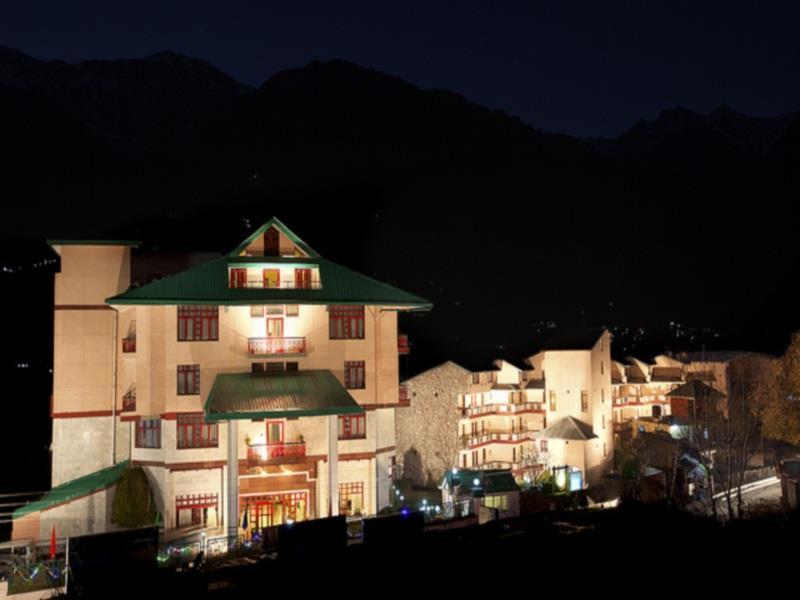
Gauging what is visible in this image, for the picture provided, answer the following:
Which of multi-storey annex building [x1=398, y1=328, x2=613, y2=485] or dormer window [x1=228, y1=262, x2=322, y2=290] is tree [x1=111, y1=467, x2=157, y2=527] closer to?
dormer window [x1=228, y1=262, x2=322, y2=290]

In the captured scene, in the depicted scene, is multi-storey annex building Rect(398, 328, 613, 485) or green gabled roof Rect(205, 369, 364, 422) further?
multi-storey annex building Rect(398, 328, 613, 485)

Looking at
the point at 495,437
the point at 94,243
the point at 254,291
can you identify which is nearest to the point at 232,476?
the point at 254,291

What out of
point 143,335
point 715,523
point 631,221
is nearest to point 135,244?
point 143,335

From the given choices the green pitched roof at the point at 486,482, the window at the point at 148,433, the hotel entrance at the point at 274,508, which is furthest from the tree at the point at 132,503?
the green pitched roof at the point at 486,482

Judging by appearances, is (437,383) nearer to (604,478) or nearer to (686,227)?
(604,478)

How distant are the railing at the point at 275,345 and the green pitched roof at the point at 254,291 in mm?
1927

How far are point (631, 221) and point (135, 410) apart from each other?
126 m

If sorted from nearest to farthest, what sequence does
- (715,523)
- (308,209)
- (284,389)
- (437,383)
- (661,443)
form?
(715,523) → (284,389) → (437,383) → (661,443) → (308,209)

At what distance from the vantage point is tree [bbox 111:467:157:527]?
31.0m

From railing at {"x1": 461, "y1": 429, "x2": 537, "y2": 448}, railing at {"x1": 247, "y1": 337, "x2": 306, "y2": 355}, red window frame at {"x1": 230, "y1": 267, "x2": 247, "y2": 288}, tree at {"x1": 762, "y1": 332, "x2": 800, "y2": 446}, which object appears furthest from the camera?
railing at {"x1": 461, "y1": 429, "x2": 537, "y2": 448}

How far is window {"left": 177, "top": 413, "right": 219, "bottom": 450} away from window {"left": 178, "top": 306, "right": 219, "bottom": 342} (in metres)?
3.63

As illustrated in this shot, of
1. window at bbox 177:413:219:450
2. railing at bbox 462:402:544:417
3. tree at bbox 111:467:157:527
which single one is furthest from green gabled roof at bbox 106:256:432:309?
railing at bbox 462:402:544:417

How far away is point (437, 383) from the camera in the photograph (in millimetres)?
48656

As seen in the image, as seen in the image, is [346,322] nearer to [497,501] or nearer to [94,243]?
[497,501]
